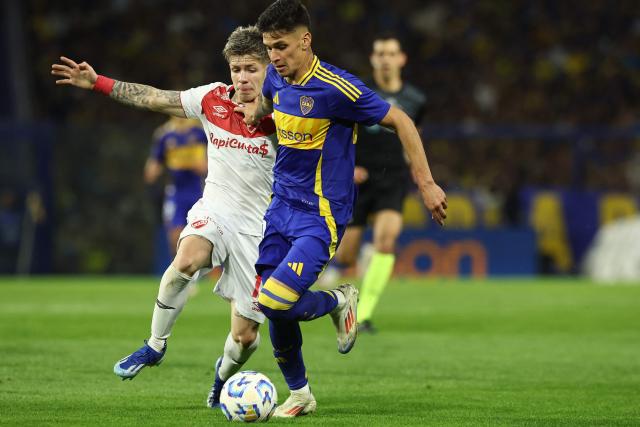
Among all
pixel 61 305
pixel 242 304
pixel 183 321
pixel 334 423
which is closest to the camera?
pixel 334 423

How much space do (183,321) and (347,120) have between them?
22.0ft

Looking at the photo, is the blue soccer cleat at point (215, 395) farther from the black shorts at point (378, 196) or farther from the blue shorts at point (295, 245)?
the black shorts at point (378, 196)

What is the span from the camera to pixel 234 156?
21.8ft

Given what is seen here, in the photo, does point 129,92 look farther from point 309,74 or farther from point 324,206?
point 324,206

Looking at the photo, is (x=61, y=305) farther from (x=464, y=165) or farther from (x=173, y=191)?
(x=464, y=165)

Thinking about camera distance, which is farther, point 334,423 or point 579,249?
point 579,249

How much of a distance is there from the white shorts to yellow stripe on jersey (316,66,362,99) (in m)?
1.11

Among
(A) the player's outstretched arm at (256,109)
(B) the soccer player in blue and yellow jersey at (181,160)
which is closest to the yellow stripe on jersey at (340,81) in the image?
(A) the player's outstretched arm at (256,109)

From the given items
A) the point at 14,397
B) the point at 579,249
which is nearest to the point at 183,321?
the point at 14,397

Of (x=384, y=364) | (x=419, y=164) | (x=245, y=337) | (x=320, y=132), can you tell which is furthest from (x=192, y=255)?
(x=384, y=364)

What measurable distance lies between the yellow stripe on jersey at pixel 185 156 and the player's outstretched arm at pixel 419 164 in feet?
31.0

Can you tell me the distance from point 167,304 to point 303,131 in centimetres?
128

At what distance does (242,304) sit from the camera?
21.3ft

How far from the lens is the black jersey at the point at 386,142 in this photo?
11.3 m
